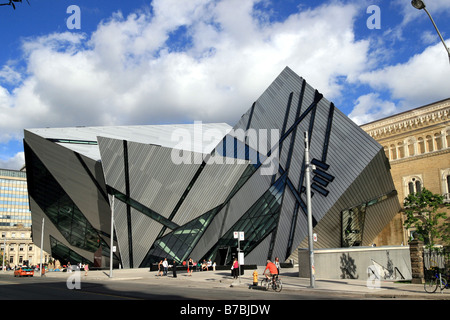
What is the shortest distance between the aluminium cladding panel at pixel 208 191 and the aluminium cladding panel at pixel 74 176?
982 centimetres

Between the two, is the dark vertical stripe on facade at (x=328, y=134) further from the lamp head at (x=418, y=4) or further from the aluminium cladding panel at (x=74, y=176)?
the aluminium cladding panel at (x=74, y=176)

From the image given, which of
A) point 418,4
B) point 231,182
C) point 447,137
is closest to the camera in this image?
point 418,4

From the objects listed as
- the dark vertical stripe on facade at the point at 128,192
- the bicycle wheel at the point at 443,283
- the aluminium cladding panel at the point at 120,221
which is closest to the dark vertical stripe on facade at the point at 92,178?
the aluminium cladding panel at the point at 120,221

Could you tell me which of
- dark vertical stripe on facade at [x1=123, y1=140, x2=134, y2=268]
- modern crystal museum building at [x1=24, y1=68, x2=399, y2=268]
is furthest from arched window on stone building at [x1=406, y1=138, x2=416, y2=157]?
dark vertical stripe on facade at [x1=123, y1=140, x2=134, y2=268]

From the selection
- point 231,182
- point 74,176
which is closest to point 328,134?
point 231,182

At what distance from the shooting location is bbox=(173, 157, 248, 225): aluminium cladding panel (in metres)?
42.7

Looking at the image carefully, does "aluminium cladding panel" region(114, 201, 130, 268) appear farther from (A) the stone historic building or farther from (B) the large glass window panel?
(A) the stone historic building

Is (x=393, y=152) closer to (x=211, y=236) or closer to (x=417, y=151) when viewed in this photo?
(x=417, y=151)

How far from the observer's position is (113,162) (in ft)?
134

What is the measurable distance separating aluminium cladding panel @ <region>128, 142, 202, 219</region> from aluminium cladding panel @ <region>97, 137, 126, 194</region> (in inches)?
35.3

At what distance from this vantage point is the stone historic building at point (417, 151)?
5834 centimetres

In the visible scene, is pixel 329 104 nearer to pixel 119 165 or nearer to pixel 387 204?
pixel 387 204

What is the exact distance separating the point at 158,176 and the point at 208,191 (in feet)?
18.1
